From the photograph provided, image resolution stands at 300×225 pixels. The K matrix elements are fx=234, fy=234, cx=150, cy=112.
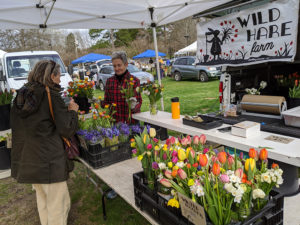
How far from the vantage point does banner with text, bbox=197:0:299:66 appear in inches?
100

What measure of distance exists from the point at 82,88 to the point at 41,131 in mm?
1946

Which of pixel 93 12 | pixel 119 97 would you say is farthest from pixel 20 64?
pixel 119 97

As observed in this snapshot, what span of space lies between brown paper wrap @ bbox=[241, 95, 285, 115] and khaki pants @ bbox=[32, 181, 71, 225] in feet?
6.87

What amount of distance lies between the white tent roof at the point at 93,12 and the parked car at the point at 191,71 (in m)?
8.14

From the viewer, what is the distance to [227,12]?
310 centimetres

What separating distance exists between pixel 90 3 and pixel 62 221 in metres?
2.88

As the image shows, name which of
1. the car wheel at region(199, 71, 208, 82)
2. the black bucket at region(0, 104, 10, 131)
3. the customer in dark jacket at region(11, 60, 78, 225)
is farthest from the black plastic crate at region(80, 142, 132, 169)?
the car wheel at region(199, 71, 208, 82)

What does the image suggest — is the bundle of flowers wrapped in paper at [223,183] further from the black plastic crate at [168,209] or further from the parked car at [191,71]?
the parked car at [191,71]

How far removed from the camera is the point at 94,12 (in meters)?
3.81

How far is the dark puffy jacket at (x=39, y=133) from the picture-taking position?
171 centimetres

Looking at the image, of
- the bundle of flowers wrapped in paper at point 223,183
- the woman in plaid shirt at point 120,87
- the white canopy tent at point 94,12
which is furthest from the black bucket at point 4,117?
the bundle of flowers wrapped in paper at point 223,183

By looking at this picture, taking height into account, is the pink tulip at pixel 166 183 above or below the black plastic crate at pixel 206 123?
below

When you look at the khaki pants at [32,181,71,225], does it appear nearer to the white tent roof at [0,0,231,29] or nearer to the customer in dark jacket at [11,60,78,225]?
the customer in dark jacket at [11,60,78,225]

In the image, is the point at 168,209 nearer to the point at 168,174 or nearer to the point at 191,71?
the point at 168,174
